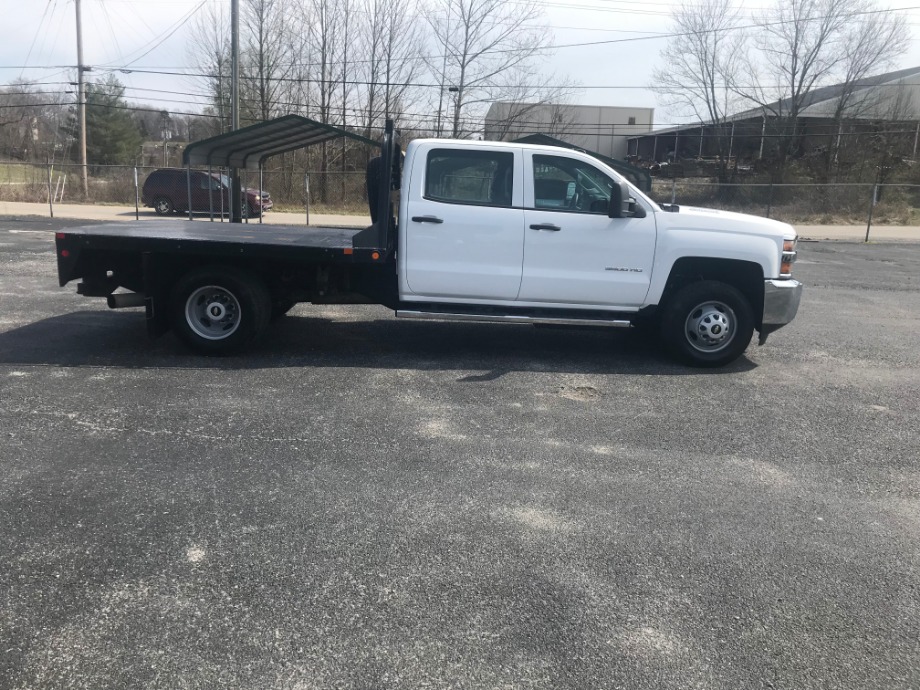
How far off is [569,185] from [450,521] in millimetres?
4218

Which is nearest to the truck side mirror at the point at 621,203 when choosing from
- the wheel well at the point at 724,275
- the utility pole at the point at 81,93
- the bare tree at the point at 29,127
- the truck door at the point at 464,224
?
the wheel well at the point at 724,275

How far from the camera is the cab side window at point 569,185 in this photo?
293 inches

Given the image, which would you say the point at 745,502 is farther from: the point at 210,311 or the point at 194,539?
the point at 210,311

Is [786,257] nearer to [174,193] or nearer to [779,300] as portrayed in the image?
[779,300]

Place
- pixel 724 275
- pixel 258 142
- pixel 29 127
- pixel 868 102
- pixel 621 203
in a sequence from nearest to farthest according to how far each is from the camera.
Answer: pixel 621 203 < pixel 724 275 < pixel 258 142 < pixel 868 102 < pixel 29 127

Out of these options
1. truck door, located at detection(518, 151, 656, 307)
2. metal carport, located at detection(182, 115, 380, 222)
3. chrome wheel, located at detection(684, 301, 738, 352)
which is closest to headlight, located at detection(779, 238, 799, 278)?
chrome wheel, located at detection(684, 301, 738, 352)

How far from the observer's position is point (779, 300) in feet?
24.6

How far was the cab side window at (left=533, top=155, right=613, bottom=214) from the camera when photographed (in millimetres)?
7441

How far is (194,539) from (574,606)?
1932 millimetres

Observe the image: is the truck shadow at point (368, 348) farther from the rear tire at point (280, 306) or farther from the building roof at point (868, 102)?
the building roof at point (868, 102)

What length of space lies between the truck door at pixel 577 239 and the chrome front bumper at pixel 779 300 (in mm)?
1152

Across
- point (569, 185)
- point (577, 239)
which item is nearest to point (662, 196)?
point (569, 185)

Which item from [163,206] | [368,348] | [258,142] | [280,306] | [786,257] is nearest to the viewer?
[786,257]

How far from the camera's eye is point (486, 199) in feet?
24.3
